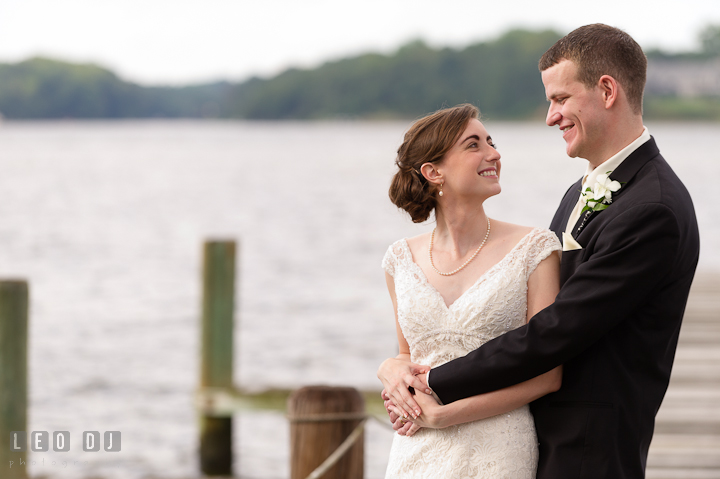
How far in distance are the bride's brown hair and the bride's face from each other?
25mm

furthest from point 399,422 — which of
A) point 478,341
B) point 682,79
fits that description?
point 682,79

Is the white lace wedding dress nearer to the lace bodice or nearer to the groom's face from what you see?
the lace bodice

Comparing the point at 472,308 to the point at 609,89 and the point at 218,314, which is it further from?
the point at 218,314

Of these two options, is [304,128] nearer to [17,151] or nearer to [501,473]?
[17,151]

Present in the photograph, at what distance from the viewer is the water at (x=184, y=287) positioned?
29.1 feet

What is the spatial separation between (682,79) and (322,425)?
62867 mm

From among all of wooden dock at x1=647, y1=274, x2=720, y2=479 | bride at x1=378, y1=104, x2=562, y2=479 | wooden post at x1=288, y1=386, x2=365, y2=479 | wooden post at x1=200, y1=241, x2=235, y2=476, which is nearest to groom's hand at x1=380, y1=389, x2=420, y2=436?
bride at x1=378, y1=104, x2=562, y2=479

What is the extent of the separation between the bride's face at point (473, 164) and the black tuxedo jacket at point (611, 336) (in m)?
0.33

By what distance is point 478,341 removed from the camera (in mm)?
2404

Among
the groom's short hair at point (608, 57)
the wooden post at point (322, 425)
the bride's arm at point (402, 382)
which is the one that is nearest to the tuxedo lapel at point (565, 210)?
the groom's short hair at point (608, 57)

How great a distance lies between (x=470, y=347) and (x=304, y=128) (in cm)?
12046

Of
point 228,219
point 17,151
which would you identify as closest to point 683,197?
point 228,219

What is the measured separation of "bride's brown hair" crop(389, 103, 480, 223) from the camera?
249 centimetres

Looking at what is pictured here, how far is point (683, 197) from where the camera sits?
2.18 m
